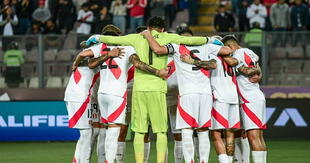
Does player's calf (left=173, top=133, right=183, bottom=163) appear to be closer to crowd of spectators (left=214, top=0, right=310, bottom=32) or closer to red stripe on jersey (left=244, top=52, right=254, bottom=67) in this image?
red stripe on jersey (left=244, top=52, right=254, bottom=67)

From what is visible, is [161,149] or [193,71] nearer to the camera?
[161,149]

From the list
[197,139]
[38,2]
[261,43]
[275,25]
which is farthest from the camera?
[38,2]

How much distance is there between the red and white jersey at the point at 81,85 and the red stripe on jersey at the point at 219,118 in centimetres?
217

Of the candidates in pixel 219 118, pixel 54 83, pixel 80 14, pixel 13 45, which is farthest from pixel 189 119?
pixel 80 14

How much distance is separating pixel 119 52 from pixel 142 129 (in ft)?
4.39

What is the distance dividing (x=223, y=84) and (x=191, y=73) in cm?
62

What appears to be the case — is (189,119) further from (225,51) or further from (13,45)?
(13,45)

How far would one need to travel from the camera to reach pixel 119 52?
14.4m

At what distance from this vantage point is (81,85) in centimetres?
1502

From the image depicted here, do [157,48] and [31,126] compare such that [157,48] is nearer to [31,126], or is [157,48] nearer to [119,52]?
[119,52]

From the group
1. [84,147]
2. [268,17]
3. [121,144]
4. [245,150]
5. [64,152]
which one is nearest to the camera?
[84,147]

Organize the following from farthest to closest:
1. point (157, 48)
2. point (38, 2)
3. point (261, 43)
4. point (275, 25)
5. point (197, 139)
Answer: point (38, 2) → point (275, 25) → point (261, 43) → point (197, 139) → point (157, 48)

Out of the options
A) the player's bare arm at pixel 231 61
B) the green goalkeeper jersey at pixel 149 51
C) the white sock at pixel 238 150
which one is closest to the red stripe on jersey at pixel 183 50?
the green goalkeeper jersey at pixel 149 51

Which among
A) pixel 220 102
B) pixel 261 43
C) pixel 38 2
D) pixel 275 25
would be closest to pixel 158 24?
pixel 220 102
